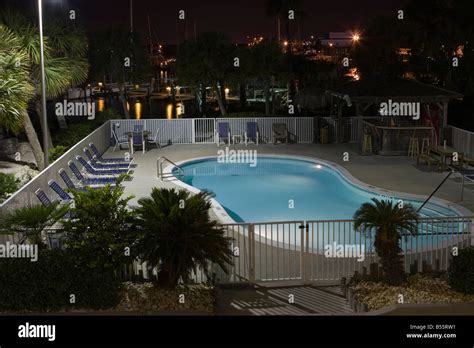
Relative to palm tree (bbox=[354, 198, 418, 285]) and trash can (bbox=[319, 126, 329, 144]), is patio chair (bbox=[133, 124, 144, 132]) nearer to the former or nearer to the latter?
trash can (bbox=[319, 126, 329, 144])

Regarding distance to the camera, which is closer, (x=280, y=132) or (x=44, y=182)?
(x=44, y=182)

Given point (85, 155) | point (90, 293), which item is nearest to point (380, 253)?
point (90, 293)

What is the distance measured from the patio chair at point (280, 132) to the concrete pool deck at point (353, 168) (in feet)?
1.43

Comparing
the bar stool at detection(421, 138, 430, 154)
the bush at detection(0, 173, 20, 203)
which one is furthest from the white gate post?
the bar stool at detection(421, 138, 430, 154)

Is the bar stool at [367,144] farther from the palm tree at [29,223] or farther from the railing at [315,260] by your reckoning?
the palm tree at [29,223]

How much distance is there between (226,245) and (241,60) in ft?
76.0

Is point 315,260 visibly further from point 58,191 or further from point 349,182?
point 349,182

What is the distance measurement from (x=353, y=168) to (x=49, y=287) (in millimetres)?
13153

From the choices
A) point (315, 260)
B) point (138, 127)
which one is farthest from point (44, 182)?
point (138, 127)

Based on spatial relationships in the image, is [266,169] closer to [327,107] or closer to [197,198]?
[197,198]

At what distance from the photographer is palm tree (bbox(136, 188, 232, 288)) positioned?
8.26 metres

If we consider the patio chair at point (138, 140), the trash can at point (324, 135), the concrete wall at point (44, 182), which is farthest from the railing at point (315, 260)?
the trash can at point (324, 135)

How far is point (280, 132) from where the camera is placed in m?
24.9

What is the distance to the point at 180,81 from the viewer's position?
103 feet
